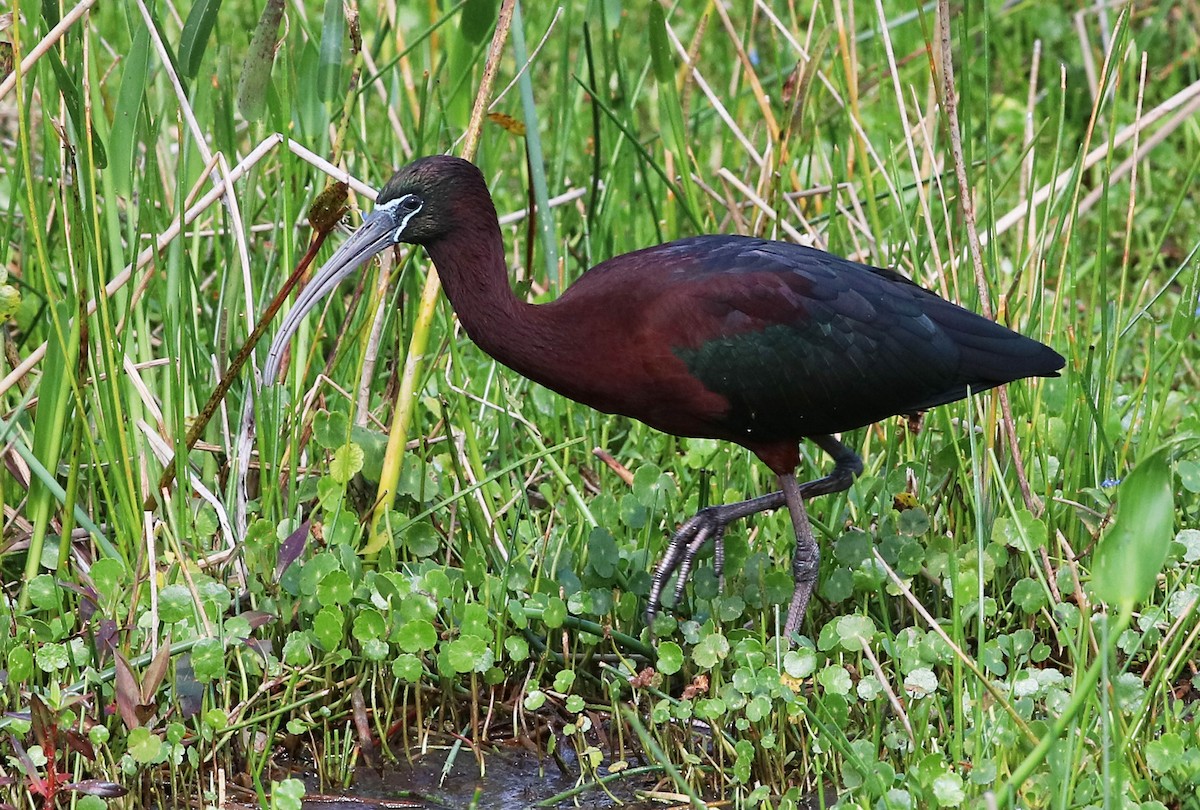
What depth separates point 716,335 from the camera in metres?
3.30

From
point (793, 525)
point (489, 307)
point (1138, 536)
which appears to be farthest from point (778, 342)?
point (1138, 536)

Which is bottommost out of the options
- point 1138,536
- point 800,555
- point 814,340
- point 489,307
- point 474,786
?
point 474,786

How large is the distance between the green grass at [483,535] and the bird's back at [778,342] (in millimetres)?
221

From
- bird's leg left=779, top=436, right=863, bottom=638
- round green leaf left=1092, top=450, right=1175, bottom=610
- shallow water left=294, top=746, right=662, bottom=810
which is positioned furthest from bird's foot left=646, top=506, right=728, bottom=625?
round green leaf left=1092, top=450, right=1175, bottom=610

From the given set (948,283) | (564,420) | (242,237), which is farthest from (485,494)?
(948,283)

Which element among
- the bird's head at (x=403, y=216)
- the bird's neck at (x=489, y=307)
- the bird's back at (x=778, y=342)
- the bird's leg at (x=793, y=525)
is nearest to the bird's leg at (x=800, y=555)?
the bird's leg at (x=793, y=525)

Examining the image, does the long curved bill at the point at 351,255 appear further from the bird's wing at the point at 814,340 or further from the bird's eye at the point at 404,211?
the bird's wing at the point at 814,340

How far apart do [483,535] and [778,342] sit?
78 centimetres

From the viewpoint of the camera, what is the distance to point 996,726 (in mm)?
2615

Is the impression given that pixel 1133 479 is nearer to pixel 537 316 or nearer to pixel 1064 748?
pixel 1064 748

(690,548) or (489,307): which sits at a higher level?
(489,307)

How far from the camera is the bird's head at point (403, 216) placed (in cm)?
312

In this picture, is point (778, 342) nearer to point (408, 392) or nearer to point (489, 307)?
point (489, 307)

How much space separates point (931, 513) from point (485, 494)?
1065mm
